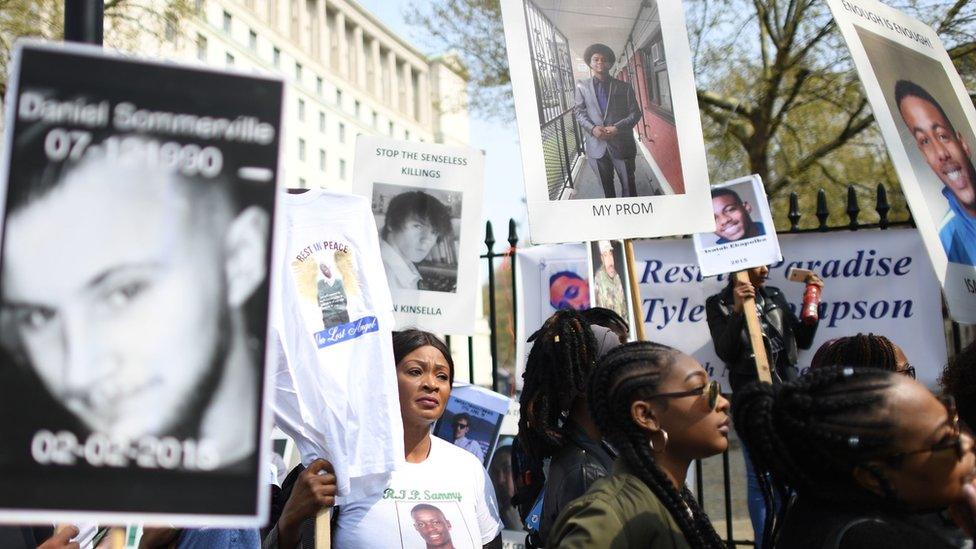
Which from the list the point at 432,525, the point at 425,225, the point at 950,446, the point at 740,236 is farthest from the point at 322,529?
the point at 740,236

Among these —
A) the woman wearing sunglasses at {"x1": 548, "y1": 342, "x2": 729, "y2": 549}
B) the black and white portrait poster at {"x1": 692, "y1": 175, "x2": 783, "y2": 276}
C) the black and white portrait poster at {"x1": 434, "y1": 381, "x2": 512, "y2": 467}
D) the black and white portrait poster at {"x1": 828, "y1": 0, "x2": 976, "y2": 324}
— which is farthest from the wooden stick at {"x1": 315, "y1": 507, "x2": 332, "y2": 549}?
the black and white portrait poster at {"x1": 692, "y1": 175, "x2": 783, "y2": 276}

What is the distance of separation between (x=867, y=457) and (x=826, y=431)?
98 mm

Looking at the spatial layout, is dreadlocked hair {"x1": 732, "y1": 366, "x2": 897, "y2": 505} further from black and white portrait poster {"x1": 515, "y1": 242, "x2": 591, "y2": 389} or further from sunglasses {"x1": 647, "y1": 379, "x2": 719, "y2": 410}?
black and white portrait poster {"x1": 515, "y1": 242, "x2": 591, "y2": 389}

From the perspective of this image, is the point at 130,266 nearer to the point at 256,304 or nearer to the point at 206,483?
the point at 256,304

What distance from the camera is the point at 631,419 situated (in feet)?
8.67

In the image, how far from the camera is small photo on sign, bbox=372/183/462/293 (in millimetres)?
5441

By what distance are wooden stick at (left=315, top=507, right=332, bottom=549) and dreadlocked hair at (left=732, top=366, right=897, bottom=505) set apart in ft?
4.67

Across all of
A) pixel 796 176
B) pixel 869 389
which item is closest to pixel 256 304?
pixel 869 389

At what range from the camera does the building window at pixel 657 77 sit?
441 centimetres

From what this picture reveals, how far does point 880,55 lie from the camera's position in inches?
178

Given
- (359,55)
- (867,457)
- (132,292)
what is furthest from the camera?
(359,55)

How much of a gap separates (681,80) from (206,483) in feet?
10.6

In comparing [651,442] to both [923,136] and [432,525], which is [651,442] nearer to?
[432,525]

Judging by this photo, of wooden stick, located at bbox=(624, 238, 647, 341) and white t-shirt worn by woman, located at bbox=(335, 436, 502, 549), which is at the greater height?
wooden stick, located at bbox=(624, 238, 647, 341)
